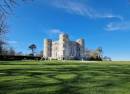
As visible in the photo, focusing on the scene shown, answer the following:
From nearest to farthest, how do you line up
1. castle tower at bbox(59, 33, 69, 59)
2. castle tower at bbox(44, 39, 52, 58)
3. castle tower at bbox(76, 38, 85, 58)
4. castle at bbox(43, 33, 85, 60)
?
castle tower at bbox(59, 33, 69, 59) → castle at bbox(43, 33, 85, 60) → castle tower at bbox(76, 38, 85, 58) → castle tower at bbox(44, 39, 52, 58)

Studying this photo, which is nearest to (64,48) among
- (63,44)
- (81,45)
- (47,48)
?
(63,44)

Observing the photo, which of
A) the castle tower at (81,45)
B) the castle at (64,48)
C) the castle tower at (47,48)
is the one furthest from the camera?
the castle tower at (47,48)

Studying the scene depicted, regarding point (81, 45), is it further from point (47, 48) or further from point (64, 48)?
point (47, 48)

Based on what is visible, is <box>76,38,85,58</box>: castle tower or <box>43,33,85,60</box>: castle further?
<box>76,38,85,58</box>: castle tower

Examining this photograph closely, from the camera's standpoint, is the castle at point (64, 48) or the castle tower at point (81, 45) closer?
the castle at point (64, 48)

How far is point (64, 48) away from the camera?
133250mm

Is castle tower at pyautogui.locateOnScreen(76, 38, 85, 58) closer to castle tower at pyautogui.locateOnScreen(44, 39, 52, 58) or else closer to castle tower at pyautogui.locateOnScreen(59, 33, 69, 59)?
castle tower at pyautogui.locateOnScreen(59, 33, 69, 59)

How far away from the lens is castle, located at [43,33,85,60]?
5246 inches

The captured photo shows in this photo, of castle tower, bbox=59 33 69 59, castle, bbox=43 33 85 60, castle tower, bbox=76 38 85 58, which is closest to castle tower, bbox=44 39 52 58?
castle, bbox=43 33 85 60

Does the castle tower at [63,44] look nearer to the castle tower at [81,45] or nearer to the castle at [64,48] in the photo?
the castle at [64,48]

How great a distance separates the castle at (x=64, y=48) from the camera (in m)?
133

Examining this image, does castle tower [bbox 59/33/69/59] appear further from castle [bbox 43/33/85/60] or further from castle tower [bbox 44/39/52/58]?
castle tower [bbox 44/39/52/58]

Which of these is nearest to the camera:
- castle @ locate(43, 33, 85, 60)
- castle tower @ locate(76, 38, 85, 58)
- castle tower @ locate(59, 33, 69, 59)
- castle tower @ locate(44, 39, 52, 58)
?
castle tower @ locate(59, 33, 69, 59)

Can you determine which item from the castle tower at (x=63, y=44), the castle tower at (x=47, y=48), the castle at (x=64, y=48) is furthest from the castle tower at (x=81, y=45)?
the castle tower at (x=47, y=48)
